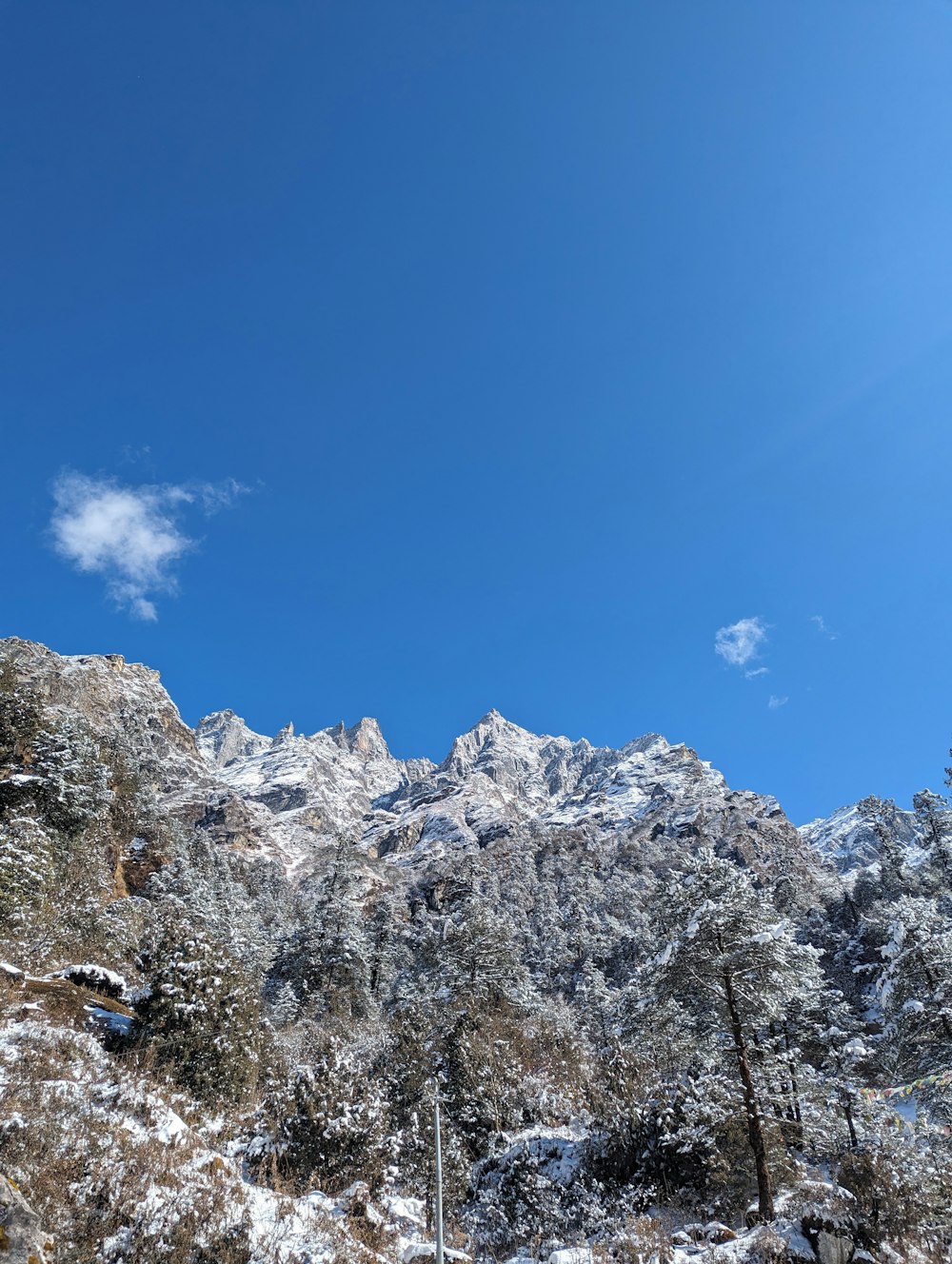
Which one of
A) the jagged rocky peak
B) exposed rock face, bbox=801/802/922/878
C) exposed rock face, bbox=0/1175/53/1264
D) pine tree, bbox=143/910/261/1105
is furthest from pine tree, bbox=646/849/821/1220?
exposed rock face, bbox=801/802/922/878

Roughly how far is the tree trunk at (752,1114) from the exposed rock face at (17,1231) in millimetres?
13815

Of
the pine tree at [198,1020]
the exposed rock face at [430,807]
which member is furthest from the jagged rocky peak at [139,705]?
the pine tree at [198,1020]

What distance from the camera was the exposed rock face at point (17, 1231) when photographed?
5793 millimetres

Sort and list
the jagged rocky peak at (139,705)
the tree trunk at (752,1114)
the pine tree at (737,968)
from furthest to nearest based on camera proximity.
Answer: the jagged rocky peak at (139,705) < the pine tree at (737,968) < the tree trunk at (752,1114)

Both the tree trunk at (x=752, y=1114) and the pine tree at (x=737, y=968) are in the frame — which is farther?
the pine tree at (x=737, y=968)

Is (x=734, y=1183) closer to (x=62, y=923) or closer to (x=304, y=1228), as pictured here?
(x=304, y=1228)

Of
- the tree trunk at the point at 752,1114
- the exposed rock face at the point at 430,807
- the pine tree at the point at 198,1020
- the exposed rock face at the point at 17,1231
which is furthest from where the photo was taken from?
the exposed rock face at the point at 430,807

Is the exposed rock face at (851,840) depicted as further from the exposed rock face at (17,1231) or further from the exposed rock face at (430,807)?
the exposed rock face at (17,1231)

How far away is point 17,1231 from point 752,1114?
564 inches

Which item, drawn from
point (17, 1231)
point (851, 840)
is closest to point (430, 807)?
point (851, 840)

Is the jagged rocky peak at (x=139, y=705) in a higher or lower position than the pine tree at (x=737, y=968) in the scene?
higher

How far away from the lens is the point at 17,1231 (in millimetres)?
5922

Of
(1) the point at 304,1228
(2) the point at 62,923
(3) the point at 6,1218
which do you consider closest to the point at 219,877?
(2) the point at 62,923

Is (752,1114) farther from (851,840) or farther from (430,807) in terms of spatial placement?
(851,840)
